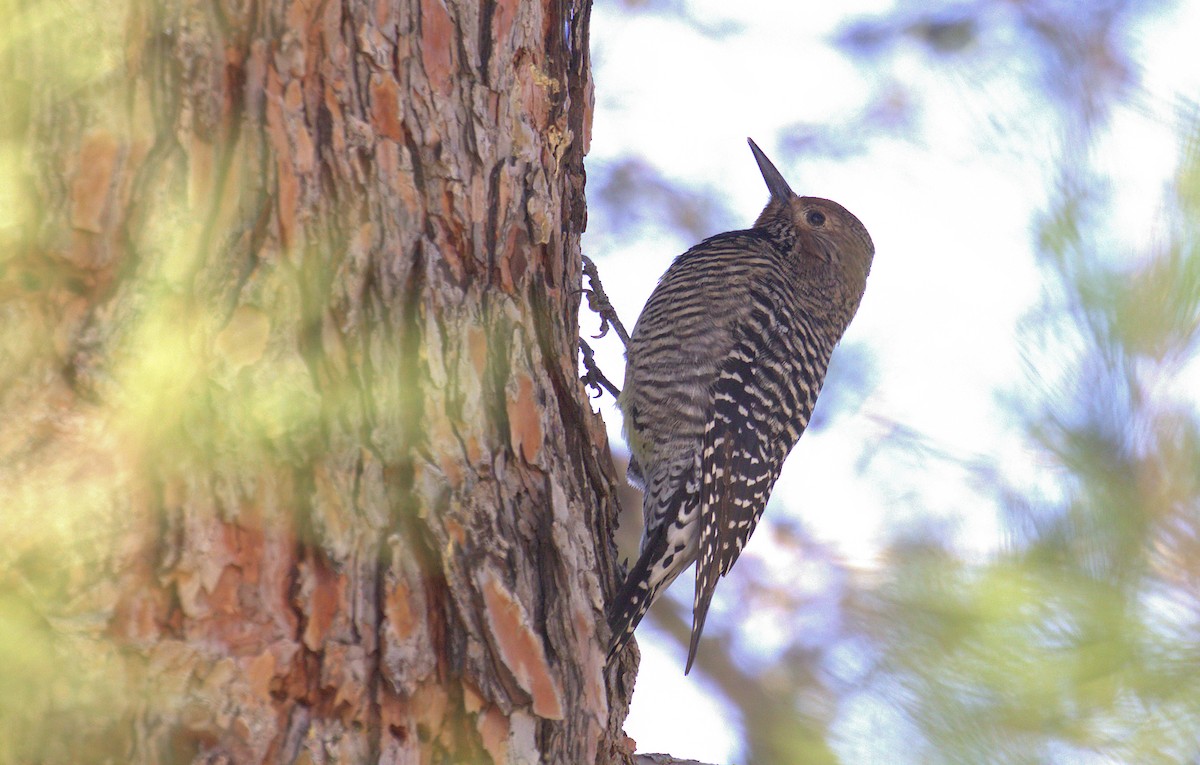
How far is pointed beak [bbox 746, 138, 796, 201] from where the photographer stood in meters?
5.53

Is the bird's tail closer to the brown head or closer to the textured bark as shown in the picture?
the textured bark

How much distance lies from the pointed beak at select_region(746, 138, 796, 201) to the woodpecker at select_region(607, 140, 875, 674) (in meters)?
0.31

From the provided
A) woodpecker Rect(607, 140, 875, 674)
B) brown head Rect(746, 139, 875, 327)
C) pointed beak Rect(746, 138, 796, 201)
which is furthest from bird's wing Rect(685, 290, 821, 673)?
pointed beak Rect(746, 138, 796, 201)

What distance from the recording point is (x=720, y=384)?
4352 mm

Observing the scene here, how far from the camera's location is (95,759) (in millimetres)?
1725

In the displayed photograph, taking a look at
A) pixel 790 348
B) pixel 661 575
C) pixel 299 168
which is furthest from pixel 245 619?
pixel 790 348

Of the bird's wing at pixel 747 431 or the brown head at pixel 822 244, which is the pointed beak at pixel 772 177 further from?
the bird's wing at pixel 747 431

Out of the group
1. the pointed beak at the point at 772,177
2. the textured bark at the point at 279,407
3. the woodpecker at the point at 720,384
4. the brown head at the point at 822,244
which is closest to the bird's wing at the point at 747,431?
the woodpecker at the point at 720,384

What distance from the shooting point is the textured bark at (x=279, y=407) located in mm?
1768

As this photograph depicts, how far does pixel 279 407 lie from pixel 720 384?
259 centimetres

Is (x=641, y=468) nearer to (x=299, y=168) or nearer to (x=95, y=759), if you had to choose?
(x=299, y=168)

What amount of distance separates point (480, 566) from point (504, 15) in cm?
121

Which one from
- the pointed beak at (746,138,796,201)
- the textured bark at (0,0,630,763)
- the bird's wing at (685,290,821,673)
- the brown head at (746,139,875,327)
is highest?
the pointed beak at (746,138,796,201)

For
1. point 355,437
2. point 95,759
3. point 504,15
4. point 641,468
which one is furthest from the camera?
point 641,468
